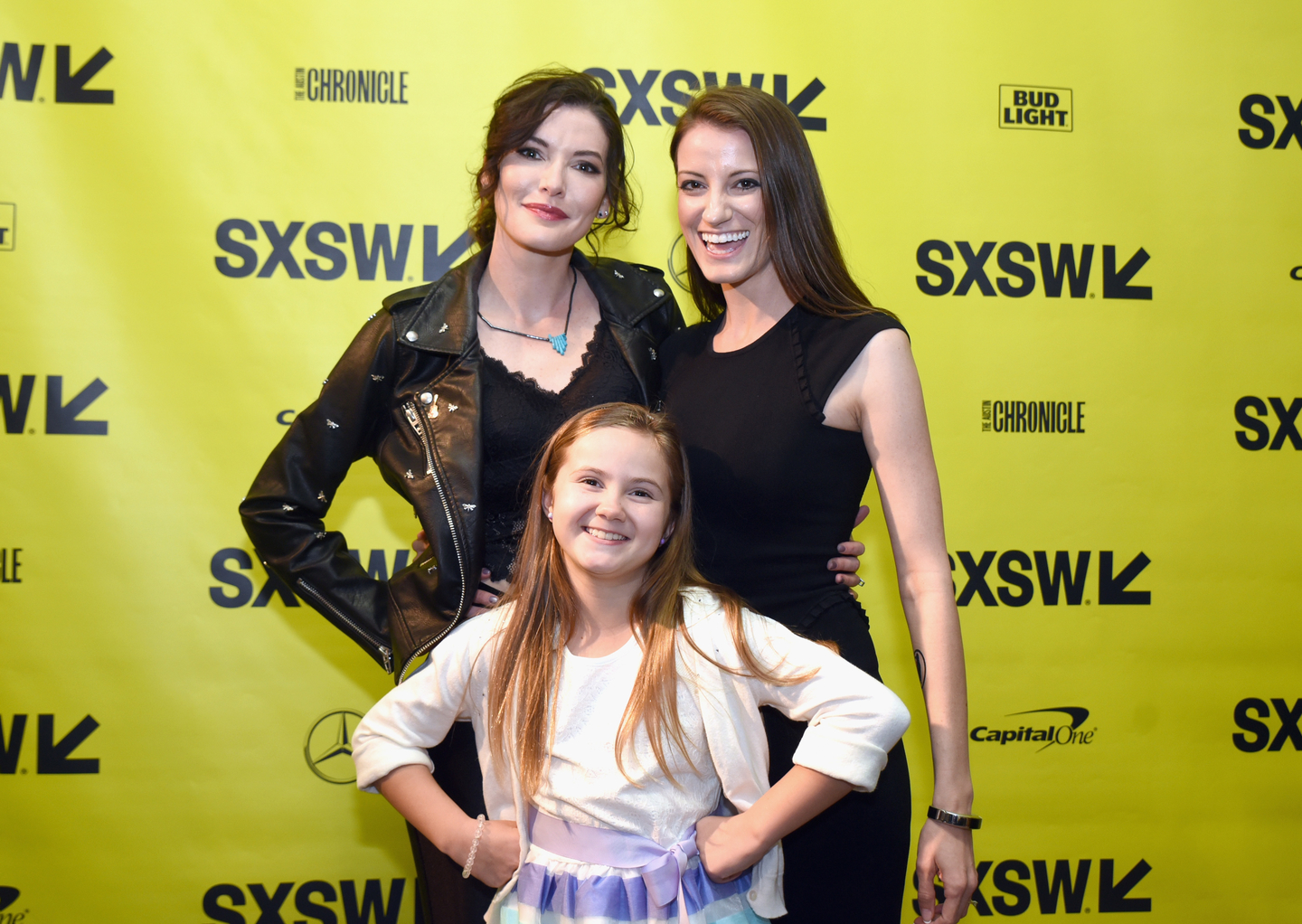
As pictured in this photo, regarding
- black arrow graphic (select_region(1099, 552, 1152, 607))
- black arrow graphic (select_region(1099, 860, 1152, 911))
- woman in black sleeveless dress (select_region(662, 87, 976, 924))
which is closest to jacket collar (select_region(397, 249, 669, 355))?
woman in black sleeveless dress (select_region(662, 87, 976, 924))

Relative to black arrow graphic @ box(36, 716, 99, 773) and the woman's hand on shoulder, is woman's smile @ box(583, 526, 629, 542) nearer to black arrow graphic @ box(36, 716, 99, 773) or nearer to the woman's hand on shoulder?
the woman's hand on shoulder

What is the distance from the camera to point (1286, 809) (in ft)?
8.79

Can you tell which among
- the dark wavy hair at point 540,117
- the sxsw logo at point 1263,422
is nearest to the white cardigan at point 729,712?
the dark wavy hair at point 540,117

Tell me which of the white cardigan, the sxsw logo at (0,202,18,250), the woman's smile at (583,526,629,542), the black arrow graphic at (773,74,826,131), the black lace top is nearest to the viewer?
the white cardigan

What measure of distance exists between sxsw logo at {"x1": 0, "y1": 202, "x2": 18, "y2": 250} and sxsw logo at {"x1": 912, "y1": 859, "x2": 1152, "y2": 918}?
2992 millimetres

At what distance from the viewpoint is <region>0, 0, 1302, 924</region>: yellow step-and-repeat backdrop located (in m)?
2.38

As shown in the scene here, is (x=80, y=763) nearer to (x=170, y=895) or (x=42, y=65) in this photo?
(x=170, y=895)

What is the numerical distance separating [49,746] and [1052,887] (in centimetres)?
265

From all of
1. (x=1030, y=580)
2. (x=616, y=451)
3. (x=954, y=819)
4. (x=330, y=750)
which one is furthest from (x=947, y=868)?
(x=330, y=750)

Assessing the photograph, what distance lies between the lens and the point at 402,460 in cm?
163

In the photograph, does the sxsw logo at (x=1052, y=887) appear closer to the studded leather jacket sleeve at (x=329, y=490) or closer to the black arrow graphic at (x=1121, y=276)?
the black arrow graphic at (x=1121, y=276)

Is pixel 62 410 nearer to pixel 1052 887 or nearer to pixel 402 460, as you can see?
pixel 402 460

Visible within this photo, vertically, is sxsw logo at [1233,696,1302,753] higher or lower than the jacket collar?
lower

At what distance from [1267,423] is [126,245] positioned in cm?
308
